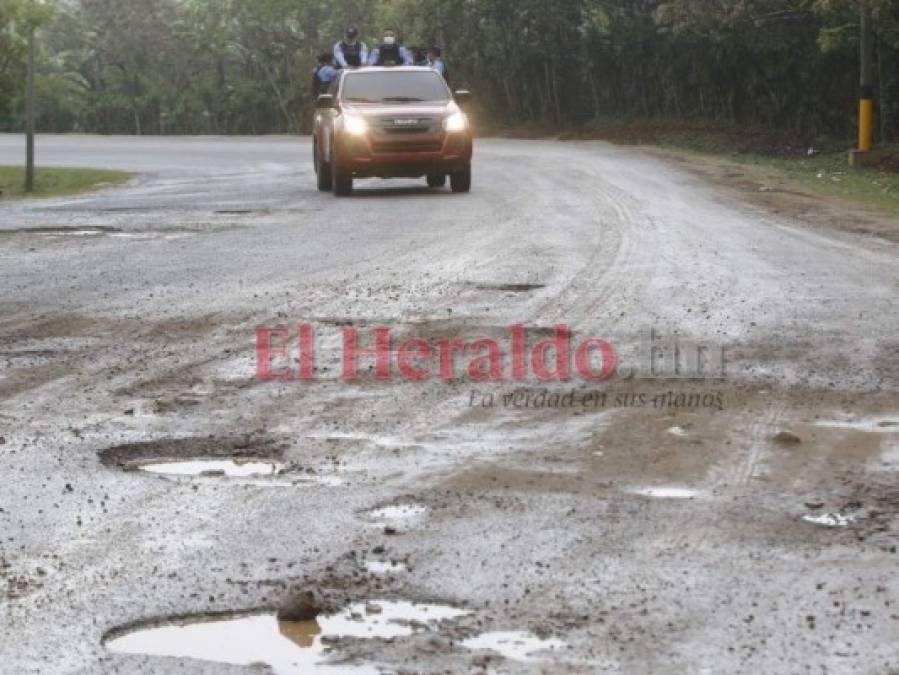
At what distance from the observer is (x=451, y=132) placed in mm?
23672

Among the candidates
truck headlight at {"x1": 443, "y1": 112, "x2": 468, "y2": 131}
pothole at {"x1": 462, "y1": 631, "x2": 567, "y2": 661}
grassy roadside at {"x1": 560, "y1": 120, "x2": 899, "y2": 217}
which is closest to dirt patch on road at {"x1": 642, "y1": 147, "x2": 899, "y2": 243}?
grassy roadside at {"x1": 560, "y1": 120, "x2": 899, "y2": 217}

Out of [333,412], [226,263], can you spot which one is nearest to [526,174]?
[226,263]

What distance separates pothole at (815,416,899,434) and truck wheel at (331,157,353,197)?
16.2m

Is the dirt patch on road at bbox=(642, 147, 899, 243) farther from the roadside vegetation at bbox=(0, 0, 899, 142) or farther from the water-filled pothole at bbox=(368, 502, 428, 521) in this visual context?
the water-filled pothole at bbox=(368, 502, 428, 521)

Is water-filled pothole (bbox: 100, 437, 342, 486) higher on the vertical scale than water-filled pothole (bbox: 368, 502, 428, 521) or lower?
higher

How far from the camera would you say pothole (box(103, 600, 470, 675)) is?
4.82m

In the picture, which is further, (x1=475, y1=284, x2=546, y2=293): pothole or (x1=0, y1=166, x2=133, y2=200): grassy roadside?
(x1=0, y1=166, x2=133, y2=200): grassy roadside

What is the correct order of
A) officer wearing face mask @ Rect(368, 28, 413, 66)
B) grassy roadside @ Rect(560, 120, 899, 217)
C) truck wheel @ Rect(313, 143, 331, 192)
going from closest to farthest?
1. grassy roadside @ Rect(560, 120, 899, 217)
2. truck wheel @ Rect(313, 143, 331, 192)
3. officer wearing face mask @ Rect(368, 28, 413, 66)

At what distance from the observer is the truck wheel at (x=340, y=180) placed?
932 inches

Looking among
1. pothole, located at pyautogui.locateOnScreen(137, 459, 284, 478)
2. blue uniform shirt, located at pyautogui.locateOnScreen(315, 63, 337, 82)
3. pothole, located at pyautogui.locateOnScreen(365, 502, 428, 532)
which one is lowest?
pothole, located at pyautogui.locateOnScreen(365, 502, 428, 532)

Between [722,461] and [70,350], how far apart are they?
15.3 feet

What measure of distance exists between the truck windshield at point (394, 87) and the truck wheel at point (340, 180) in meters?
1.22

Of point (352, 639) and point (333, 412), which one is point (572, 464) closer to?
point (333, 412)

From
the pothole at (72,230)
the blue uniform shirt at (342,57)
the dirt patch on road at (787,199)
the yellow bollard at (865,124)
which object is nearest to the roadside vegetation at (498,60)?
the yellow bollard at (865,124)
